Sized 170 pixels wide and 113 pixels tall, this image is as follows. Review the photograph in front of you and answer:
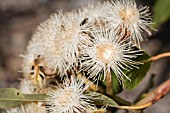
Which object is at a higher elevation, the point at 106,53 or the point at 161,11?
the point at 161,11

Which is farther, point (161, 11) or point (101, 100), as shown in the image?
point (161, 11)

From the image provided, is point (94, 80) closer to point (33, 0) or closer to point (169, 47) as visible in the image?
point (169, 47)

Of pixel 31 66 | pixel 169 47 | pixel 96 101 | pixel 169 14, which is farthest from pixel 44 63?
pixel 169 47

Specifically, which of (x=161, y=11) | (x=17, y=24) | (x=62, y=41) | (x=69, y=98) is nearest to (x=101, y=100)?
(x=69, y=98)

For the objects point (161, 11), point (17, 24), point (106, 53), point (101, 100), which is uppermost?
point (17, 24)

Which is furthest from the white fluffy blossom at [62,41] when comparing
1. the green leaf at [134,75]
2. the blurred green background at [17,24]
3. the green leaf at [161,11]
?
the blurred green background at [17,24]

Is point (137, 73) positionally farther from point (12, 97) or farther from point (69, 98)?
point (12, 97)

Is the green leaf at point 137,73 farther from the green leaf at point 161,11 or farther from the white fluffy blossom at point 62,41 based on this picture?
the green leaf at point 161,11
